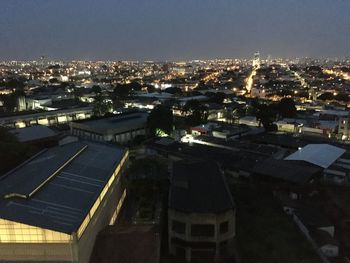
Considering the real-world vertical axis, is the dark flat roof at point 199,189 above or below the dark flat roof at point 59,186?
below

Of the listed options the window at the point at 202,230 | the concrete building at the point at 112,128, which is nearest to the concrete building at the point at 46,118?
the concrete building at the point at 112,128

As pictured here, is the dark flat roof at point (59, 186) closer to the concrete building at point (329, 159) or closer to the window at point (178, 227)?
the window at point (178, 227)

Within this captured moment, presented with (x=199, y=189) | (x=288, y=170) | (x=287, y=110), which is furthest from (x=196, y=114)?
(x=199, y=189)

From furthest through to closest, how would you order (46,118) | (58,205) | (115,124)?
(46,118)
(115,124)
(58,205)

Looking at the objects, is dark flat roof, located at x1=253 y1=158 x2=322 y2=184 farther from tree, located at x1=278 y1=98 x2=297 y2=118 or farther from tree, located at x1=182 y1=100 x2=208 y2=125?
tree, located at x1=278 y1=98 x2=297 y2=118

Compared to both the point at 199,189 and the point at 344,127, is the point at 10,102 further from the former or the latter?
the point at 344,127

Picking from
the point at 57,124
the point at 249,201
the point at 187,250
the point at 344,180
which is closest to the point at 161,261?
the point at 187,250
